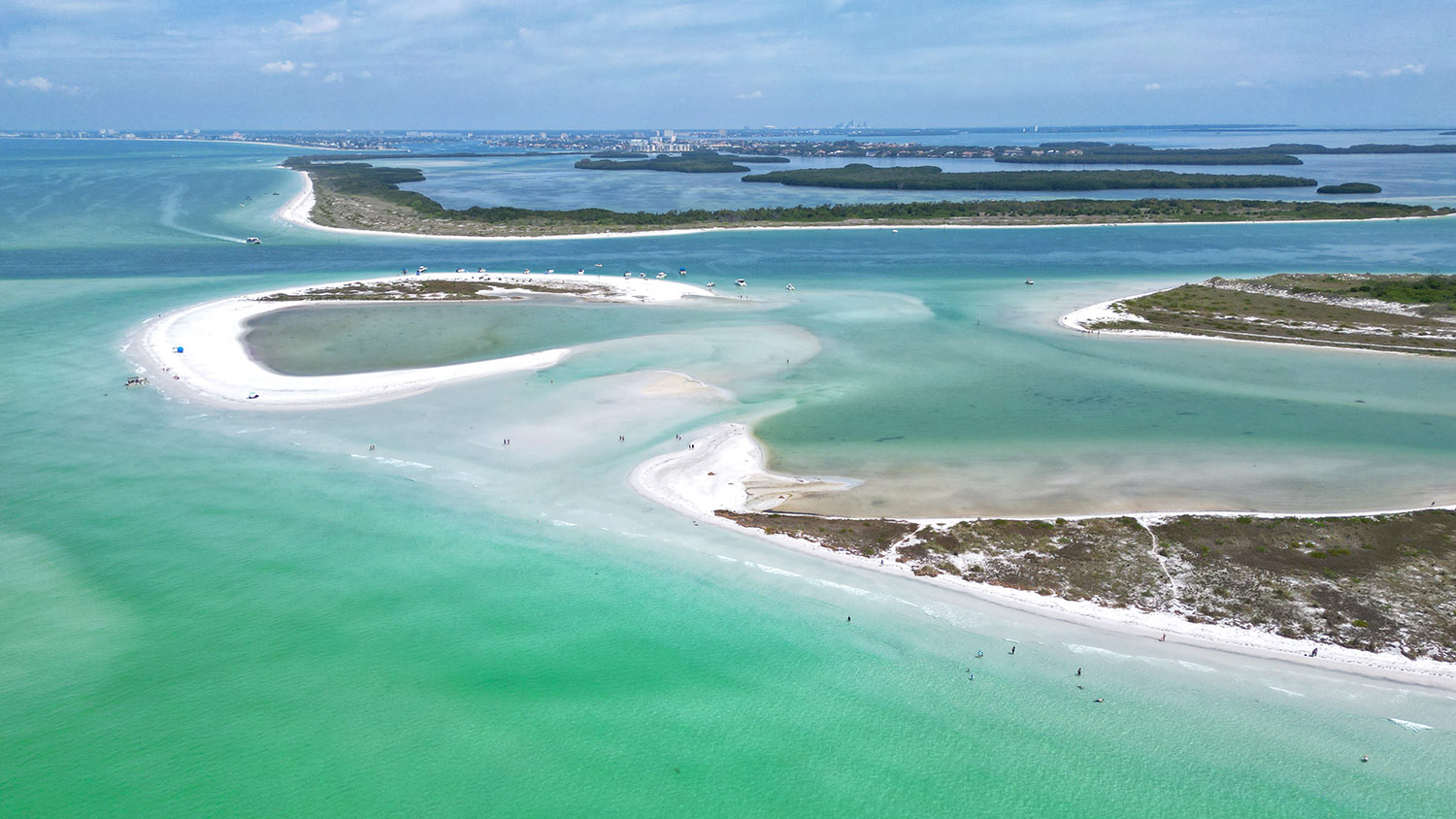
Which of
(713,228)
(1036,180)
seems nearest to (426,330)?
(713,228)

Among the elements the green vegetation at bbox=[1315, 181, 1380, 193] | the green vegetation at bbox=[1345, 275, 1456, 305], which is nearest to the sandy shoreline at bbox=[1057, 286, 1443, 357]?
the green vegetation at bbox=[1345, 275, 1456, 305]

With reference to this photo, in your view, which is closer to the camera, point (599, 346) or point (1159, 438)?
point (1159, 438)

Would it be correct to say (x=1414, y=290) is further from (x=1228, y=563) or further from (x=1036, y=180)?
(x=1036, y=180)

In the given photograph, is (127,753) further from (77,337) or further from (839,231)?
(839,231)

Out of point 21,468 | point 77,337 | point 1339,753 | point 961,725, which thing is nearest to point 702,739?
point 961,725

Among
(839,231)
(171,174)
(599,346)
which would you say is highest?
(171,174)
